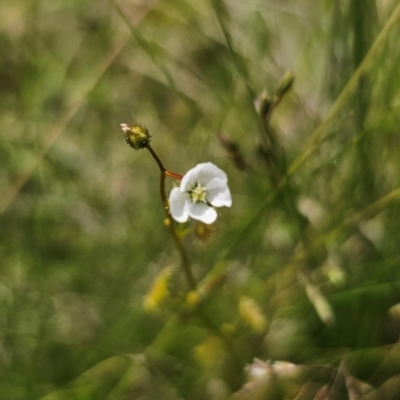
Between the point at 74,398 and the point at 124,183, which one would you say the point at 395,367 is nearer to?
the point at 74,398

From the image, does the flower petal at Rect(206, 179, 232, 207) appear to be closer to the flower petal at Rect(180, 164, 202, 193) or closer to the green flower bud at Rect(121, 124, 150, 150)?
the flower petal at Rect(180, 164, 202, 193)

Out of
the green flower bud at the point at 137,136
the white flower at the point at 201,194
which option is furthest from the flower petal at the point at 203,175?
the green flower bud at the point at 137,136

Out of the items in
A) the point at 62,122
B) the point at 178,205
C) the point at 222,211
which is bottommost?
the point at 178,205

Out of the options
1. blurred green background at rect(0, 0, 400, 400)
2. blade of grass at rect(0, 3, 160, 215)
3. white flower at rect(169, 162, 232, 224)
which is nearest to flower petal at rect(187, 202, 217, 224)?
white flower at rect(169, 162, 232, 224)

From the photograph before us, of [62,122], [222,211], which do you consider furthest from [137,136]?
[62,122]

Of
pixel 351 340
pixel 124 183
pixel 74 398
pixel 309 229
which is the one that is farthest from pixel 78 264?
pixel 351 340

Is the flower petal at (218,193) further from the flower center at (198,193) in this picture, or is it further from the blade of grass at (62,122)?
the blade of grass at (62,122)

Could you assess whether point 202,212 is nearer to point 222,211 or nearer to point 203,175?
point 203,175
